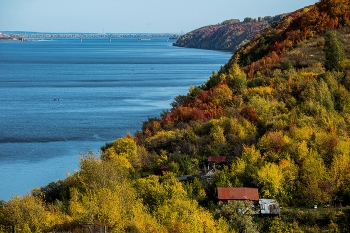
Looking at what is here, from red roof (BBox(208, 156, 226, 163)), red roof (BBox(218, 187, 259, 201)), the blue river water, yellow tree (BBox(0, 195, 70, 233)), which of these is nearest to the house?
red roof (BBox(218, 187, 259, 201))

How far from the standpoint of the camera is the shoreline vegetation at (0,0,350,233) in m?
26.2

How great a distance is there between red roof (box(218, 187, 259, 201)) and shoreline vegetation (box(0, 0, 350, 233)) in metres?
0.42

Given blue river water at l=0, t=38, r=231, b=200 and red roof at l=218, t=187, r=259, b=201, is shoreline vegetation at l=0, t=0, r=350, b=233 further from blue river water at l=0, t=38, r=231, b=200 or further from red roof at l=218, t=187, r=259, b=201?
blue river water at l=0, t=38, r=231, b=200

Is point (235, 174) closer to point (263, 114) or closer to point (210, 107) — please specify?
point (263, 114)

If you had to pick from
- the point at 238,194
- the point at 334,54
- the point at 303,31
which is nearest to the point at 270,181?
the point at 238,194

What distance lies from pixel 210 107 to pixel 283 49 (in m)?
11.3

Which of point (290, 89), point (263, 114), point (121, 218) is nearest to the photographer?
point (121, 218)

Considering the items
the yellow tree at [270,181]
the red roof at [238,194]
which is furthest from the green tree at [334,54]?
the red roof at [238,194]

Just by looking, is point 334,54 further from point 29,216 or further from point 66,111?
point 66,111

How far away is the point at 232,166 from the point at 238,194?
3.14m

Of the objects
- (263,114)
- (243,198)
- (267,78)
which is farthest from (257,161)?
(267,78)

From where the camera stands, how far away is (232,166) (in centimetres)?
3300

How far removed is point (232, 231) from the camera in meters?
26.5

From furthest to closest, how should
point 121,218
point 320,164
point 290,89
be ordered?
point 290,89 → point 320,164 → point 121,218
